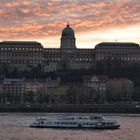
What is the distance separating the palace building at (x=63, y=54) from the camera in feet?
452

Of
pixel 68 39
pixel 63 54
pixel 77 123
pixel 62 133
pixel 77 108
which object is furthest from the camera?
pixel 68 39

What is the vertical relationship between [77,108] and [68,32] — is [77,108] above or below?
below

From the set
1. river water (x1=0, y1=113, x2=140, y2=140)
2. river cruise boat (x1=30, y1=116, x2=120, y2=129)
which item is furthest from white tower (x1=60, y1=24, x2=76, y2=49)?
river cruise boat (x1=30, y1=116, x2=120, y2=129)

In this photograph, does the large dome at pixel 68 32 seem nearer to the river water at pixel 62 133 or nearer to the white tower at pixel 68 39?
the white tower at pixel 68 39

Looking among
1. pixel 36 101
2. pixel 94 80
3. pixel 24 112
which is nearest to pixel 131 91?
pixel 94 80

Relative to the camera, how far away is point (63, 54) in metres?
140

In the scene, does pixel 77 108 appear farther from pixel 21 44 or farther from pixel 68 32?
pixel 68 32

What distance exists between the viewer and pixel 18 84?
115m

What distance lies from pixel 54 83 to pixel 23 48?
83.3ft

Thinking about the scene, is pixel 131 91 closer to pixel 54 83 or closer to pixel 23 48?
pixel 54 83

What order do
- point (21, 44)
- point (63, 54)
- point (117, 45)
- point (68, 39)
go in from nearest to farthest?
point (63, 54), point (21, 44), point (117, 45), point (68, 39)

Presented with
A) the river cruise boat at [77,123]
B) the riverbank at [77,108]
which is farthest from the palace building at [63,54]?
the river cruise boat at [77,123]

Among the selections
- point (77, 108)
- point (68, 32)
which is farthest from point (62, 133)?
point (68, 32)

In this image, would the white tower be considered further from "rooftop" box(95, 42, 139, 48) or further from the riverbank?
the riverbank
